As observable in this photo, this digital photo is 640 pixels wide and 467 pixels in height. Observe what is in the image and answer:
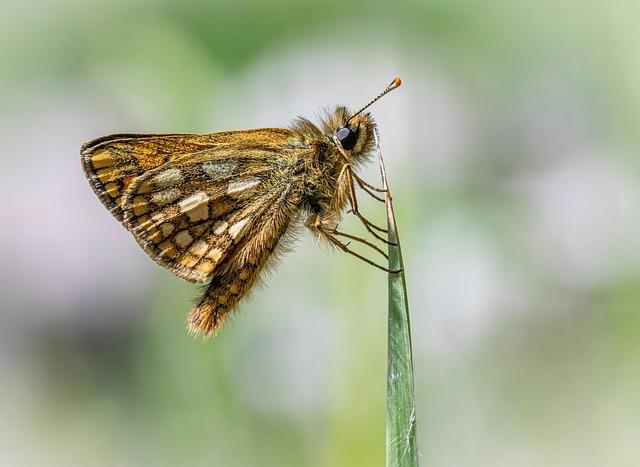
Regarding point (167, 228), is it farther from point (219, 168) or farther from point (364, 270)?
point (364, 270)

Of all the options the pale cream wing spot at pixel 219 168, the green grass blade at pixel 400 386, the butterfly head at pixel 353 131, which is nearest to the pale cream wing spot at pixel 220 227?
the pale cream wing spot at pixel 219 168

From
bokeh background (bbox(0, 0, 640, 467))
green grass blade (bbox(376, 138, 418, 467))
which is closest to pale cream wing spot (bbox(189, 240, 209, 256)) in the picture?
green grass blade (bbox(376, 138, 418, 467))

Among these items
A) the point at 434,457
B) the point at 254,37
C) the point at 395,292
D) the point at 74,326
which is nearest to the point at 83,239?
the point at 74,326

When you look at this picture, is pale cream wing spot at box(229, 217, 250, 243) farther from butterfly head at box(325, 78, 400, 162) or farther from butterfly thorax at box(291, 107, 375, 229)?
butterfly head at box(325, 78, 400, 162)

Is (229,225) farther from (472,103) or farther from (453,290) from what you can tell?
(472,103)

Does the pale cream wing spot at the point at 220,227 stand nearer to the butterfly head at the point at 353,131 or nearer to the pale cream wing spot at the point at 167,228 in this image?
the pale cream wing spot at the point at 167,228

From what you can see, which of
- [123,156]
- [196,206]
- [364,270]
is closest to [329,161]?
[196,206]

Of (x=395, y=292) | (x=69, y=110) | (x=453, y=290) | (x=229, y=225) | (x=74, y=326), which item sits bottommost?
(x=395, y=292)
